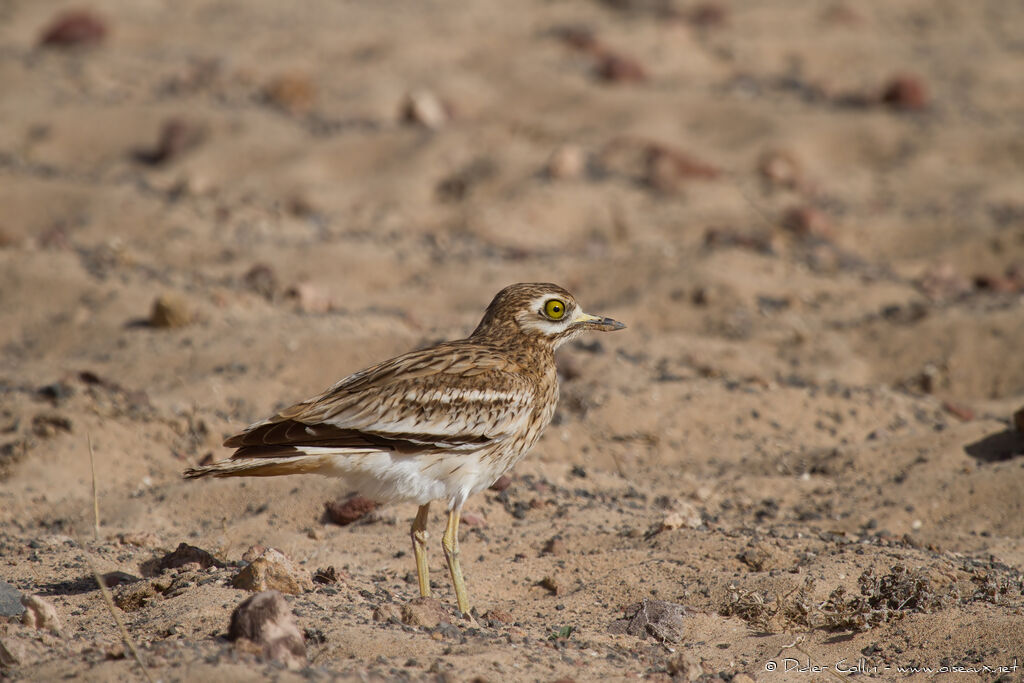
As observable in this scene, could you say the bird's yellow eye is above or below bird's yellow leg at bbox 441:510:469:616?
above

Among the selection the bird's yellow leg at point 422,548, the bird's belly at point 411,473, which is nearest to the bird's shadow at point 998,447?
the bird's belly at point 411,473

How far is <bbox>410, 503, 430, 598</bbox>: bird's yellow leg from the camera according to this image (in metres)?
4.29

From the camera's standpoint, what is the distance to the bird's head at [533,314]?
480 cm

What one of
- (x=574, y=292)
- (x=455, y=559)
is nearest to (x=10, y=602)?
(x=455, y=559)

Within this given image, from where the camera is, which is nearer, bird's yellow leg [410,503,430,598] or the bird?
the bird

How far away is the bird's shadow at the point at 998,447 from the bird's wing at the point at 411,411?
266cm

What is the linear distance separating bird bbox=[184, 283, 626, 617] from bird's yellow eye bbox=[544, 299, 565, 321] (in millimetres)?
293

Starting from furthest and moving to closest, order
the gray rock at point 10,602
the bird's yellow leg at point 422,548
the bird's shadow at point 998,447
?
the bird's shadow at point 998,447 → the bird's yellow leg at point 422,548 → the gray rock at point 10,602

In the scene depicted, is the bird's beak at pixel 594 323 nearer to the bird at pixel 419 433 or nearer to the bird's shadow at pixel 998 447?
the bird at pixel 419 433

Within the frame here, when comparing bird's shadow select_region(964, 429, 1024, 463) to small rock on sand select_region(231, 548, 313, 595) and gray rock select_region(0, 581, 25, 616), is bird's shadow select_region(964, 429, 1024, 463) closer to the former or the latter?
small rock on sand select_region(231, 548, 313, 595)

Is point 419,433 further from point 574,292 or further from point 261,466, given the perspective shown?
point 574,292

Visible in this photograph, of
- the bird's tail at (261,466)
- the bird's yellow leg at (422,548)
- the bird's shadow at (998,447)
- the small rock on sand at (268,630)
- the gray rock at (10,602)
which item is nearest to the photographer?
the small rock on sand at (268,630)

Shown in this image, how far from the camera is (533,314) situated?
4.81 meters

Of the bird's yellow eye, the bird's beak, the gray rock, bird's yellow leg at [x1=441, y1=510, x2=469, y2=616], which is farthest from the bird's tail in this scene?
the bird's beak
